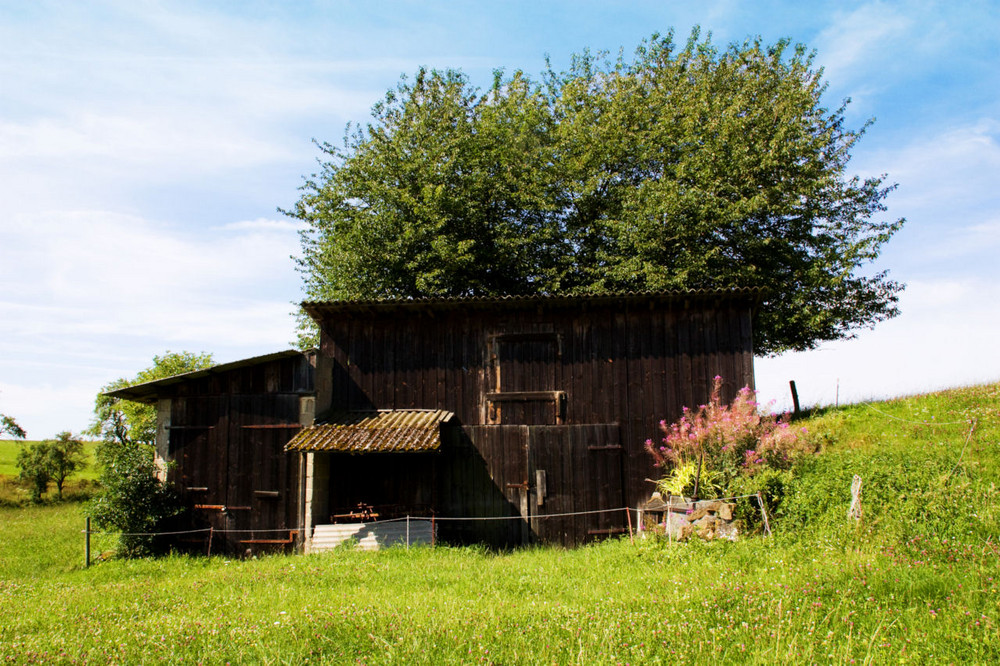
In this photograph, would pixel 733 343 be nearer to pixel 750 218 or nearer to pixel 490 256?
pixel 750 218

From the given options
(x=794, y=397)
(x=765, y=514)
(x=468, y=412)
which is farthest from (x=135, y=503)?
(x=794, y=397)

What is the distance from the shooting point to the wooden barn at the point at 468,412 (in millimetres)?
14039

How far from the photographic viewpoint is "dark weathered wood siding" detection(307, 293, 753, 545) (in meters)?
14.1

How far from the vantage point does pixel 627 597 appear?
7.49 meters

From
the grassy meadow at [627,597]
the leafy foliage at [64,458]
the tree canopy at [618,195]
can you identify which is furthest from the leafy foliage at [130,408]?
the grassy meadow at [627,597]

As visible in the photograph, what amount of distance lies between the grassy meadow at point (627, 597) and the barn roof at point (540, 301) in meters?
4.21

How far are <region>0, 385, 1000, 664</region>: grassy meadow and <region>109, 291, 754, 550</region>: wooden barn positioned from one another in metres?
1.91

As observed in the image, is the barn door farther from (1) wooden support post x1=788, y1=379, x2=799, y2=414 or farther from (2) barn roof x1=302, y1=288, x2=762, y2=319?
(1) wooden support post x1=788, y1=379, x2=799, y2=414

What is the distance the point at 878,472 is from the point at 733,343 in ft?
16.9

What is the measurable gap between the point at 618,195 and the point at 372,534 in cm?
1542

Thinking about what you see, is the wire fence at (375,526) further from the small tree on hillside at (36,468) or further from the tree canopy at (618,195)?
the small tree on hillside at (36,468)

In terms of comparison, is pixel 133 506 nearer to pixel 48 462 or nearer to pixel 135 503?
pixel 135 503

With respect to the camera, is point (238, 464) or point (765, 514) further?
point (238, 464)

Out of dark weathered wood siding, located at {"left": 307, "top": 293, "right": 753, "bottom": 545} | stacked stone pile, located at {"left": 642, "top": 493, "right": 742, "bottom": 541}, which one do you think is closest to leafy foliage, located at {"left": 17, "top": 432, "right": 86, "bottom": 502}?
dark weathered wood siding, located at {"left": 307, "top": 293, "right": 753, "bottom": 545}
